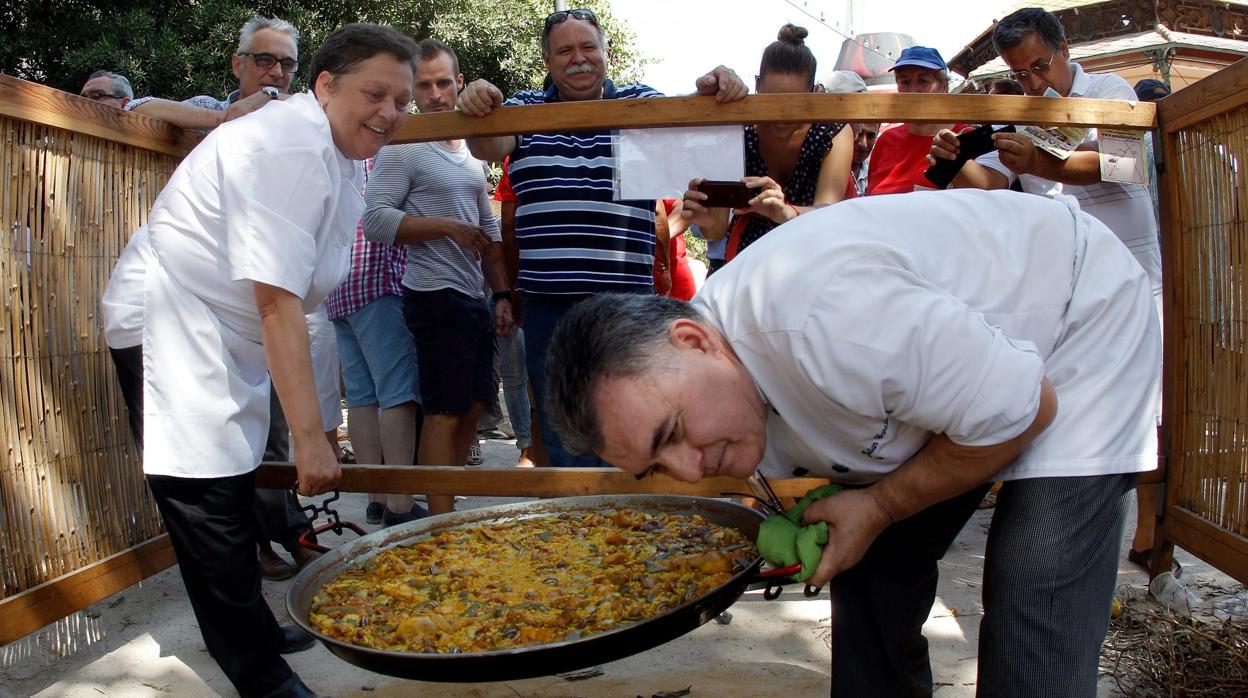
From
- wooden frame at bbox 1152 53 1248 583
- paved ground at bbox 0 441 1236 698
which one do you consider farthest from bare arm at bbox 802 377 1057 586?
wooden frame at bbox 1152 53 1248 583

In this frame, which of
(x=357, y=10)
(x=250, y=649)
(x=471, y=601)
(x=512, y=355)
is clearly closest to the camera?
(x=471, y=601)

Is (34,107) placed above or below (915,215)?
above

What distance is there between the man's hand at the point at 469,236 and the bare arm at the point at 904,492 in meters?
2.67

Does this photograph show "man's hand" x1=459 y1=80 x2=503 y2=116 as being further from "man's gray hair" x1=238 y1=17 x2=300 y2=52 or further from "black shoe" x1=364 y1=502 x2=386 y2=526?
"black shoe" x1=364 y1=502 x2=386 y2=526

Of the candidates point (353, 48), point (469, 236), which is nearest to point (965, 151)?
point (469, 236)

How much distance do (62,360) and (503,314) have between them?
6.80 ft

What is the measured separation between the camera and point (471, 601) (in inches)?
92.9

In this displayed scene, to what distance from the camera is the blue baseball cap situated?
186 inches

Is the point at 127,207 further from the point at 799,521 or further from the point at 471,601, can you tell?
the point at 799,521

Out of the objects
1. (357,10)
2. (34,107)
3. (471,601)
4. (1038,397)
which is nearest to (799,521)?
(1038,397)

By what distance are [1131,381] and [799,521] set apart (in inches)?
26.0

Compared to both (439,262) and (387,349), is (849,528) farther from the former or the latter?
(387,349)

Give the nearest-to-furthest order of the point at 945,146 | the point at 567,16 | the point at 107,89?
1. the point at 945,146
2. the point at 567,16
3. the point at 107,89

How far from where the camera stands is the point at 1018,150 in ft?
11.3
